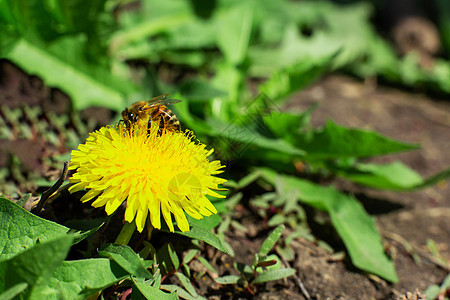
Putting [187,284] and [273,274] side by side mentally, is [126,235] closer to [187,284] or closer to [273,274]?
[187,284]

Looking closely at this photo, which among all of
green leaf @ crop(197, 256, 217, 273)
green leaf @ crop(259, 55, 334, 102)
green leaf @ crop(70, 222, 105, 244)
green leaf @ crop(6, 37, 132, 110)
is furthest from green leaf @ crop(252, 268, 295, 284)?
green leaf @ crop(6, 37, 132, 110)

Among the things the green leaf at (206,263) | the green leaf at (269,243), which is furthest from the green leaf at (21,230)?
the green leaf at (269,243)

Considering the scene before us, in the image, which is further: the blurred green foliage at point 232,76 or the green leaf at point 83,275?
the blurred green foliage at point 232,76

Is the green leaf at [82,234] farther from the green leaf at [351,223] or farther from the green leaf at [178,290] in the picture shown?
the green leaf at [351,223]

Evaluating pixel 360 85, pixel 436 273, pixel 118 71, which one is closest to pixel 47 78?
pixel 118 71

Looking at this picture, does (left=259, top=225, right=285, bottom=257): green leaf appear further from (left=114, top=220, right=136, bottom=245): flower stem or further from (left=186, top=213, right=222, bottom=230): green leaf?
(left=114, top=220, right=136, bottom=245): flower stem

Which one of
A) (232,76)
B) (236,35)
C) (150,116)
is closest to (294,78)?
(232,76)
